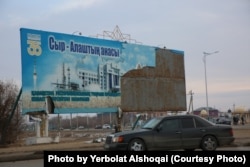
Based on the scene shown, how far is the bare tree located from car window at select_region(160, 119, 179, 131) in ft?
59.4

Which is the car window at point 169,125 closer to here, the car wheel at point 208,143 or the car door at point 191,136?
the car door at point 191,136

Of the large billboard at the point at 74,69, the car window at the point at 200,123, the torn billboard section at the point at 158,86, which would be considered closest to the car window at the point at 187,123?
the car window at the point at 200,123

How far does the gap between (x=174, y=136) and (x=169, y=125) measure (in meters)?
0.45

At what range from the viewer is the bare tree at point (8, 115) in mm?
33166

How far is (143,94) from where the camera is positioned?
36.3m

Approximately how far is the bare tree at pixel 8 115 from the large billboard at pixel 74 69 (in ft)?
11.7

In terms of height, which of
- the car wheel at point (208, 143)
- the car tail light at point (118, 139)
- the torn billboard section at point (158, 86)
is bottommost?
the car wheel at point (208, 143)

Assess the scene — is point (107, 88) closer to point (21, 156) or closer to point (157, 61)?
point (157, 61)

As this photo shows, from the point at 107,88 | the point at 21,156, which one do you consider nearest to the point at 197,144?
the point at 21,156

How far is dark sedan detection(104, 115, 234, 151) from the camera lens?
16266mm

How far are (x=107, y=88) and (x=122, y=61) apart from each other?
262cm

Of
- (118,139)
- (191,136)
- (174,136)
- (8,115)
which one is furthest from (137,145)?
(8,115)

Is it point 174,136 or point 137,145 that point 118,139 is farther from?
point 174,136

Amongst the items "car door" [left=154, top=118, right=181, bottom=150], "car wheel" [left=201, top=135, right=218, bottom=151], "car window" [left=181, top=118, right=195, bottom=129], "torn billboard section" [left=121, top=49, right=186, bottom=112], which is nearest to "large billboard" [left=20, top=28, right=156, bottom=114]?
"torn billboard section" [left=121, top=49, right=186, bottom=112]
